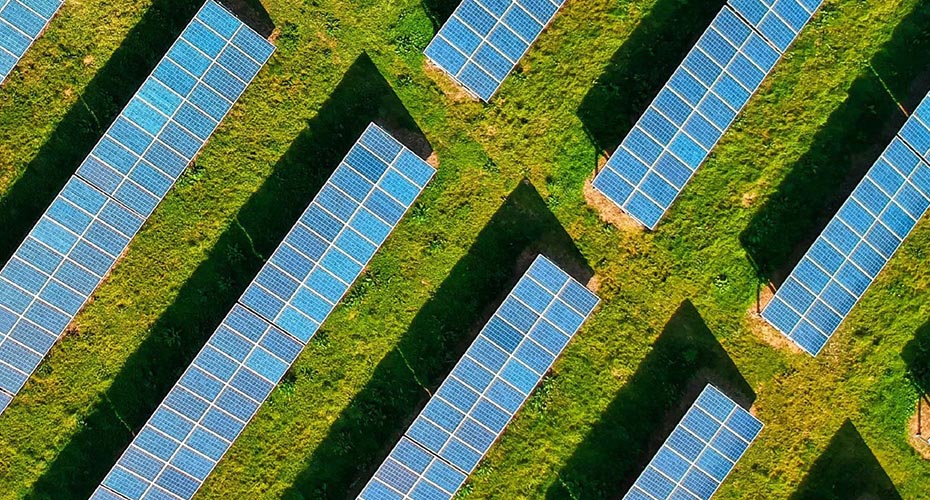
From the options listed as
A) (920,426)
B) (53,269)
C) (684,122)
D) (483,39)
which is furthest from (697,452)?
(53,269)

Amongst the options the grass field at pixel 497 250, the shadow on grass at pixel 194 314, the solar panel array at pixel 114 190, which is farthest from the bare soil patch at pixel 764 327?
the solar panel array at pixel 114 190

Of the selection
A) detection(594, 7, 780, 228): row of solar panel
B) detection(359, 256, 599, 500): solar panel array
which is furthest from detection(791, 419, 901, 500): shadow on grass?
detection(594, 7, 780, 228): row of solar panel

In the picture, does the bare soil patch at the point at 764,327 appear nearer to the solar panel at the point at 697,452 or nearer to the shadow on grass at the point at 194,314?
the solar panel at the point at 697,452

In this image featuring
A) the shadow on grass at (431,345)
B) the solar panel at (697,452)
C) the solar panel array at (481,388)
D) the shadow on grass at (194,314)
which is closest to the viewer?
the solar panel array at (481,388)

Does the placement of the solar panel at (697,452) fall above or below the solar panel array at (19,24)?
above

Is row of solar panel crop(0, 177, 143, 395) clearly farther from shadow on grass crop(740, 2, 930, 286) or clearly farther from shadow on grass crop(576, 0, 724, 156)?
shadow on grass crop(740, 2, 930, 286)

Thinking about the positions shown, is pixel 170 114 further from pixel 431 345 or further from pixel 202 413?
pixel 431 345
